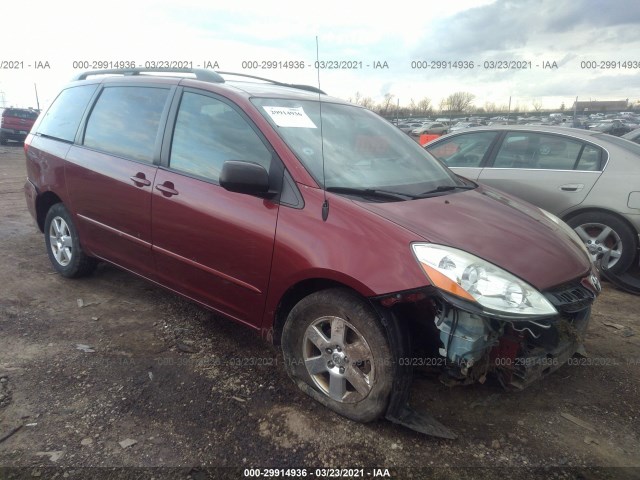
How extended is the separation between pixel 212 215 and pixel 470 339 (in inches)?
63.9

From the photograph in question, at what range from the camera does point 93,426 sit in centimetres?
240

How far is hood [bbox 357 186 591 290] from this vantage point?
231 centimetres

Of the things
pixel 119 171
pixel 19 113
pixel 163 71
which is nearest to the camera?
pixel 119 171

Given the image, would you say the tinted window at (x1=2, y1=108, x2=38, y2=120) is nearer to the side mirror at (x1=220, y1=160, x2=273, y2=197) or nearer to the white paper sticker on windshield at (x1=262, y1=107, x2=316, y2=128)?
the white paper sticker on windshield at (x1=262, y1=107, x2=316, y2=128)

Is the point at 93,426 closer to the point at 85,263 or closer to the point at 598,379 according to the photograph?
the point at 85,263

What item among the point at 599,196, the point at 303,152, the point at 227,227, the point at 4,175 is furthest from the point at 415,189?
the point at 4,175

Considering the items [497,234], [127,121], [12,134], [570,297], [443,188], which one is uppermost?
[127,121]

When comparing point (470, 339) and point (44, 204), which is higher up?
point (470, 339)

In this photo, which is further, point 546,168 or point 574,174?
point 546,168

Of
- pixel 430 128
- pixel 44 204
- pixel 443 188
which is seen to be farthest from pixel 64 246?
pixel 430 128

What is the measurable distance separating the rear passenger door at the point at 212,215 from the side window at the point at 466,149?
312 cm

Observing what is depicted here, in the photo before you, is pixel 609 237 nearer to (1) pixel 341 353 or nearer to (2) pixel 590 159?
(2) pixel 590 159

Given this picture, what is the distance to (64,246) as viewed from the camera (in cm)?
429

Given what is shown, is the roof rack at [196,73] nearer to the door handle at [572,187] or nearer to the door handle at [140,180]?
the door handle at [140,180]
